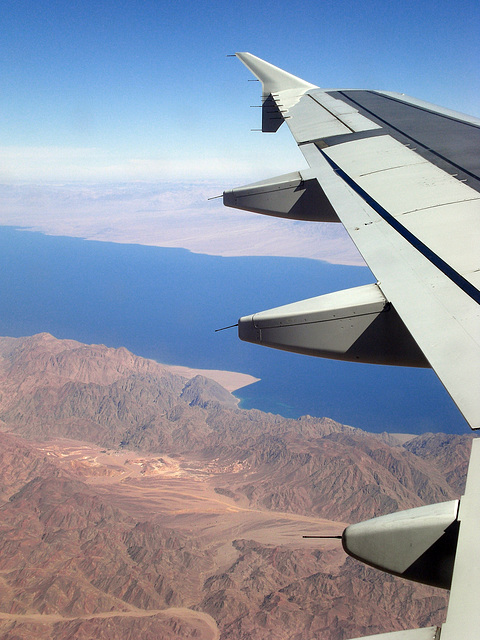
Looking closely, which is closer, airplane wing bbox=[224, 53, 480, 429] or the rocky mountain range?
airplane wing bbox=[224, 53, 480, 429]

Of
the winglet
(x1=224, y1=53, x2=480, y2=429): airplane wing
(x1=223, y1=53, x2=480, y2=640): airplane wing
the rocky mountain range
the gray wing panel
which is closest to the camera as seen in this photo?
(x1=223, y1=53, x2=480, y2=640): airplane wing

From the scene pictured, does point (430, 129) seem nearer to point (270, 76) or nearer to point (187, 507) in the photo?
point (270, 76)

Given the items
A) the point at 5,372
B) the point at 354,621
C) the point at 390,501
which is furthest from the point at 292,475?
the point at 5,372

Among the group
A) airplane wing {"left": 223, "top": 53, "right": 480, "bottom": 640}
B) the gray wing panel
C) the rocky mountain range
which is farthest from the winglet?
the rocky mountain range

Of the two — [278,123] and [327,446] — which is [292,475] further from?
[278,123]

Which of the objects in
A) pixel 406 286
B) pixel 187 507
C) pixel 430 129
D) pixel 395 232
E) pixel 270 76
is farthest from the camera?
pixel 187 507

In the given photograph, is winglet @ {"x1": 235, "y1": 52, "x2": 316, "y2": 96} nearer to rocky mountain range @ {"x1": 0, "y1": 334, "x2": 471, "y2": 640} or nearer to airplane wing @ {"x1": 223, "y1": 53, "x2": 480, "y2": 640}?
airplane wing @ {"x1": 223, "y1": 53, "x2": 480, "y2": 640}

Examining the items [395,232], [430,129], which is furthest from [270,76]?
[395,232]
